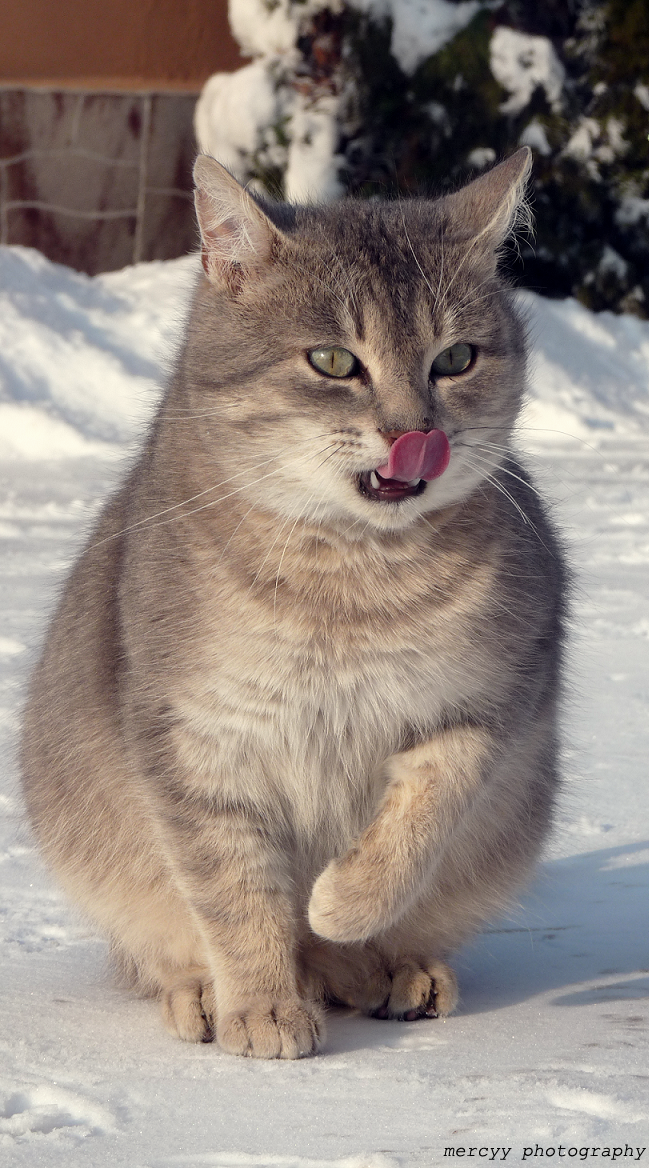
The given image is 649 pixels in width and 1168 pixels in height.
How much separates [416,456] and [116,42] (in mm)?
6280

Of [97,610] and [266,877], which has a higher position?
[97,610]

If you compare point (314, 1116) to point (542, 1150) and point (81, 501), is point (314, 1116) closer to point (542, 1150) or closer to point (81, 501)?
point (542, 1150)

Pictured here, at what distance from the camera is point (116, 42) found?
7.51 meters

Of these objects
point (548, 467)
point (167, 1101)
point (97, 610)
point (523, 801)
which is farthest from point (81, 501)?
point (167, 1101)

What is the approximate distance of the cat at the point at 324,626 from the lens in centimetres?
205

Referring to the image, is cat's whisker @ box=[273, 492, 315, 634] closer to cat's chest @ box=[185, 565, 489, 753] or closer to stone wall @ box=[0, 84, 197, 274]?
cat's chest @ box=[185, 565, 489, 753]

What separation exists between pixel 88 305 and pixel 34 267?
329mm

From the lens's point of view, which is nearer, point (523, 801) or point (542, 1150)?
point (542, 1150)

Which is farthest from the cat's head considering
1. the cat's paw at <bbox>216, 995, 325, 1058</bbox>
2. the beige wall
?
the beige wall

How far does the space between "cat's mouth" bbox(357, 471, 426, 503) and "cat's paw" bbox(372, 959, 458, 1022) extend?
2.62 feet

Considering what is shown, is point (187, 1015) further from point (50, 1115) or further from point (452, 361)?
point (452, 361)

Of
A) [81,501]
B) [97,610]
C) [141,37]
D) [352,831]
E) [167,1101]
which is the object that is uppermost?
[141,37]

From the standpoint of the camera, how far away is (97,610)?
8.16 feet

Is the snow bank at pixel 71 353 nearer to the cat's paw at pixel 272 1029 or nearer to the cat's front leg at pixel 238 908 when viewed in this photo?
the cat's front leg at pixel 238 908
